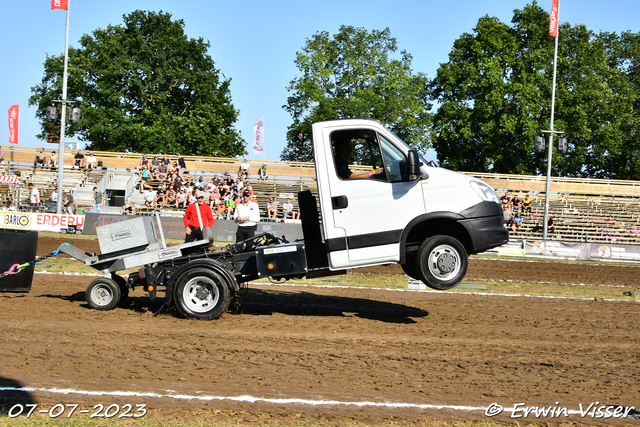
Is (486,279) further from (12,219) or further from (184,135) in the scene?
(184,135)

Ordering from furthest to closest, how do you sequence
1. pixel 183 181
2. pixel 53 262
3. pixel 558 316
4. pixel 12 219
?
pixel 183 181 → pixel 12 219 → pixel 53 262 → pixel 558 316

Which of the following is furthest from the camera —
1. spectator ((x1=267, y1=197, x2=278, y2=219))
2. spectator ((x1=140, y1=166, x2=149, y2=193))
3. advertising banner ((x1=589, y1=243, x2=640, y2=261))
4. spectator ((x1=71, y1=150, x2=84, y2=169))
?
spectator ((x1=71, y1=150, x2=84, y2=169))

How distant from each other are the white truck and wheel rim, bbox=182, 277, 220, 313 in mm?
15

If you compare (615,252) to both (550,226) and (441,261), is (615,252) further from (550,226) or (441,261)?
(441,261)

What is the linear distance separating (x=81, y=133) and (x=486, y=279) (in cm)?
4593

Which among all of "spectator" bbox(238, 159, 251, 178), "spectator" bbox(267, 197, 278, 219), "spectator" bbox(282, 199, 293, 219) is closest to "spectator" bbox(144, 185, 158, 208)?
"spectator" bbox(267, 197, 278, 219)

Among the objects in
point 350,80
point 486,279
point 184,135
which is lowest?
point 486,279

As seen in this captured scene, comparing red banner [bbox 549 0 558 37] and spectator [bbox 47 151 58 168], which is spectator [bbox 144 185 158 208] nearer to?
spectator [bbox 47 151 58 168]

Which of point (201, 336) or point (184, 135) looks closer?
point (201, 336)

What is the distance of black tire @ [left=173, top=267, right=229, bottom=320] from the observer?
26.6ft

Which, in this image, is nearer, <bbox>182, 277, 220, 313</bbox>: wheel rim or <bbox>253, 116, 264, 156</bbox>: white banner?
<bbox>182, 277, 220, 313</bbox>: wheel rim

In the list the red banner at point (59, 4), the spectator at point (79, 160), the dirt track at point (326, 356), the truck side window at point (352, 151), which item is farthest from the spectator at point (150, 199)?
the truck side window at point (352, 151)

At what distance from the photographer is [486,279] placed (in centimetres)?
1533

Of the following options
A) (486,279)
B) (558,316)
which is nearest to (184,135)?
(486,279)
